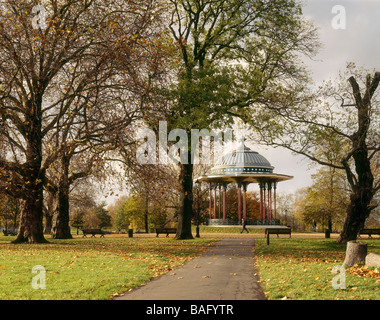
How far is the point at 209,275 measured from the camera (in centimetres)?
1064

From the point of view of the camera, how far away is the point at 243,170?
48250mm

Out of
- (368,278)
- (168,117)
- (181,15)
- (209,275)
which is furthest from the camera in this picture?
(181,15)

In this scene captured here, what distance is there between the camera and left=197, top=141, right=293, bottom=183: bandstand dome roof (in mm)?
48344

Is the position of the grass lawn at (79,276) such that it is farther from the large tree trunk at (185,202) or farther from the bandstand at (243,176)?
the bandstand at (243,176)

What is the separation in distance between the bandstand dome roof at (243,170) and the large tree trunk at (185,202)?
19.6m

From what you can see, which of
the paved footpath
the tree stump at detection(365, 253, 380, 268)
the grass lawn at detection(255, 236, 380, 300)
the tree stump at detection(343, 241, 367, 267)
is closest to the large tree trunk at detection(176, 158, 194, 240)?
the paved footpath

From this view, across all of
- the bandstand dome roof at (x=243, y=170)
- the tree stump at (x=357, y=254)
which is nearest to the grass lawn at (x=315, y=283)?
the tree stump at (x=357, y=254)

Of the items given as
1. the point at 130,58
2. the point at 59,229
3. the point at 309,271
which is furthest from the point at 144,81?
the point at 59,229

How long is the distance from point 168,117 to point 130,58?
3525 mm

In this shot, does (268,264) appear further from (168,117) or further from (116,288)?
(168,117)

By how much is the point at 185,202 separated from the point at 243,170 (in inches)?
884

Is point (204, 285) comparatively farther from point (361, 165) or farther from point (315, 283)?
point (361, 165)

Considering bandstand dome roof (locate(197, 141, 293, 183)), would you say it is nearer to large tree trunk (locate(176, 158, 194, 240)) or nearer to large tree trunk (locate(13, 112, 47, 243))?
large tree trunk (locate(176, 158, 194, 240))

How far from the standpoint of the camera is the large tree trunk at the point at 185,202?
26.4 m
